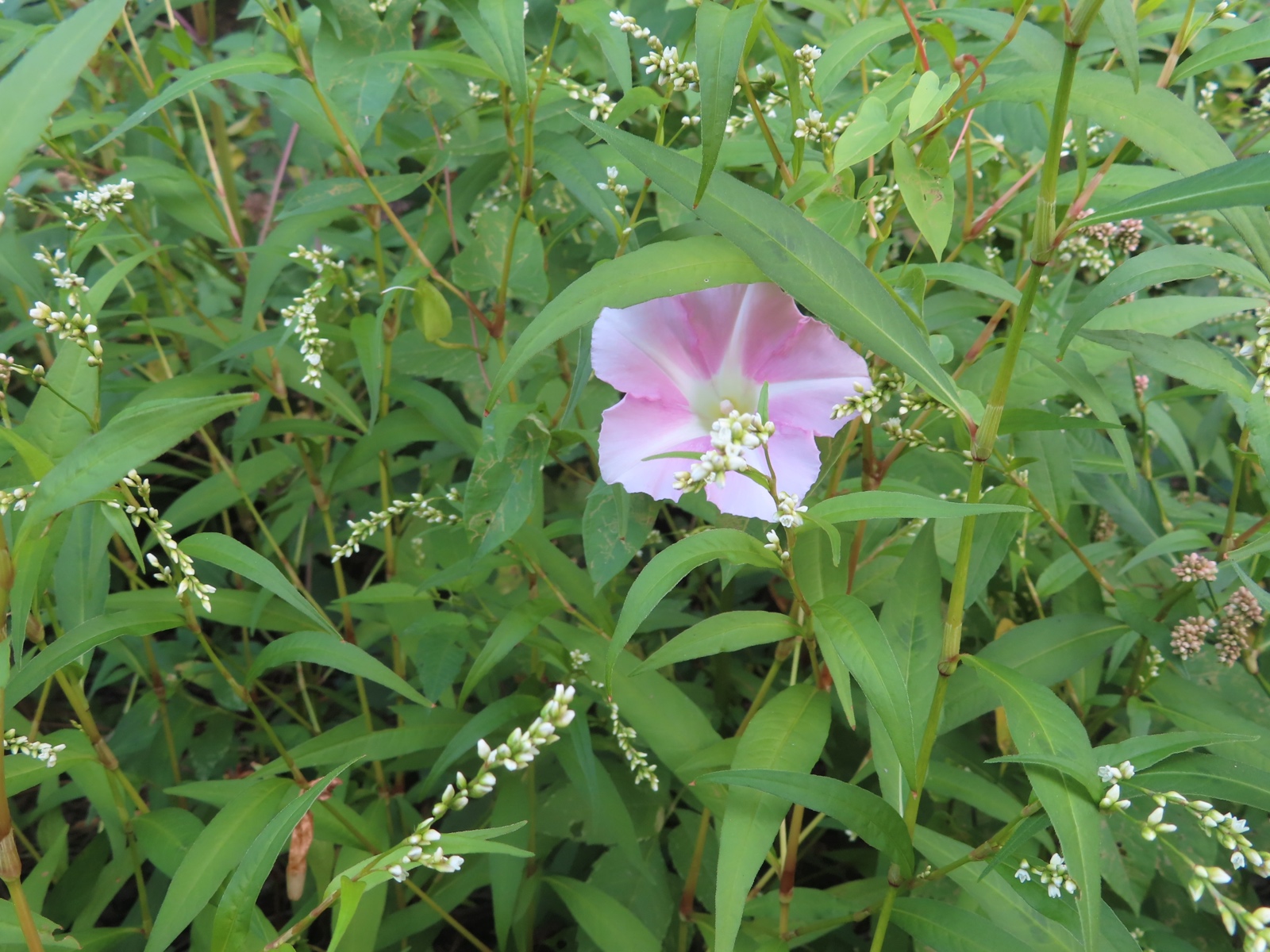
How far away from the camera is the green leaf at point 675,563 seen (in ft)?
2.27

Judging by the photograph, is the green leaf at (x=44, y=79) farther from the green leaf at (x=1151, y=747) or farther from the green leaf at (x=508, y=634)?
the green leaf at (x=1151, y=747)

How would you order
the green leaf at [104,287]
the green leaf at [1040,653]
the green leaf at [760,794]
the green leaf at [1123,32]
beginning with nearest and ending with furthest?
1. the green leaf at [1123,32]
2. the green leaf at [760,794]
3. the green leaf at [1040,653]
4. the green leaf at [104,287]

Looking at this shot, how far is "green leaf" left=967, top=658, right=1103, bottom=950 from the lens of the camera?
0.66 meters

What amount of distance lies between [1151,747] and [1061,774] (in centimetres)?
8

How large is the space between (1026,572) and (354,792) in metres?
0.99

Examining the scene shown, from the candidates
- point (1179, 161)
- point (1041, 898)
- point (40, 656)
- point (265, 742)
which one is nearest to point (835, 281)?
point (1179, 161)

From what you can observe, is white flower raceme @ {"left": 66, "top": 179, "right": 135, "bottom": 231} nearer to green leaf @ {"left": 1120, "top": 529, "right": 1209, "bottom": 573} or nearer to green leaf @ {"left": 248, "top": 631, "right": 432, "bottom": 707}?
green leaf @ {"left": 248, "top": 631, "right": 432, "bottom": 707}

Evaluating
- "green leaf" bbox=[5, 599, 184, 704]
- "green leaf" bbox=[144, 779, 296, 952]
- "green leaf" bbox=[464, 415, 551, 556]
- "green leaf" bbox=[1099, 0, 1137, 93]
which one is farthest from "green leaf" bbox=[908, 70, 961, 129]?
"green leaf" bbox=[144, 779, 296, 952]

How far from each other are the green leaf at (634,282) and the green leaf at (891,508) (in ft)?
0.64

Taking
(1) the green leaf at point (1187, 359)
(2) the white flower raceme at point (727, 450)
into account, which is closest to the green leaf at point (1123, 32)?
(1) the green leaf at point (1187, 359)

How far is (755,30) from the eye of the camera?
92 cm

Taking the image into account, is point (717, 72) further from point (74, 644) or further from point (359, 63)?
point (74, 644)

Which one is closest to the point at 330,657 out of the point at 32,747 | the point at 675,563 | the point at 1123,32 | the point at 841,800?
the point at 32,747

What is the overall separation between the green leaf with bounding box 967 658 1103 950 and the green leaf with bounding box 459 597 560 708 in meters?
0.47
